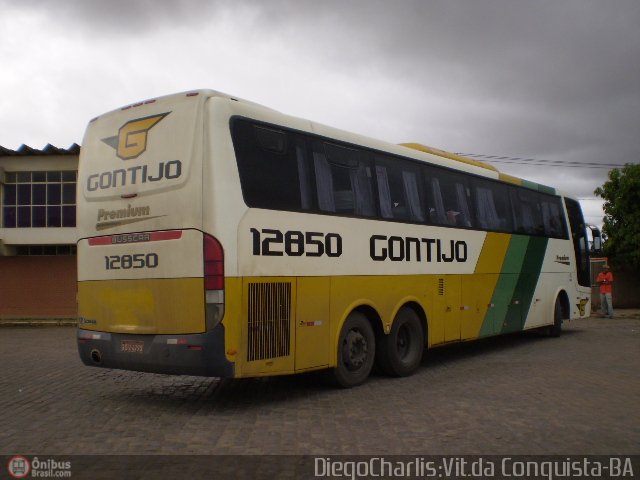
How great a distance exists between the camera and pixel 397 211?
33.7 ft

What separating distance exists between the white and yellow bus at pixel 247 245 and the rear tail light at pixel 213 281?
1 cm

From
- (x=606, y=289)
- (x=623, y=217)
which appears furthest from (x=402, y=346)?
(x=623, y=217)

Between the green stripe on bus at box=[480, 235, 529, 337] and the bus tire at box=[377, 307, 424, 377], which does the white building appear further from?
the bus tire at box=[377, 307, 424, 377]

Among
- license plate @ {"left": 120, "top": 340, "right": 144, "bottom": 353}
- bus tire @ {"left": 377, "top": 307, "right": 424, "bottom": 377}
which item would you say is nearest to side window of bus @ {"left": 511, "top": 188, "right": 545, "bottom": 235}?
bus tire @ {"left": 377, "top": 307, "right": 424, "bottom": 377}

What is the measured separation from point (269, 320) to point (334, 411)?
50.1 inches

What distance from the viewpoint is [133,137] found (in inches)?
322

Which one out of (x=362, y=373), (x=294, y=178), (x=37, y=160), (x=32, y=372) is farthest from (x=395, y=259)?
(x=37, y=160)

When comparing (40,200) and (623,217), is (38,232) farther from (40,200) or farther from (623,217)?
(623,217)

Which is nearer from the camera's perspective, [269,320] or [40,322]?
[269,320]

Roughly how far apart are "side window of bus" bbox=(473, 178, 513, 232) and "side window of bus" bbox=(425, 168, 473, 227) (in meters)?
0.37

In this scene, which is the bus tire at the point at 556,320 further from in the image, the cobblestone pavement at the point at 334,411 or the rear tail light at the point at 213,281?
the rear tail light at the point at 213,281

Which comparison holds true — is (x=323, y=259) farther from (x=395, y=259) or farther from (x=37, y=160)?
(x=37, y=160)

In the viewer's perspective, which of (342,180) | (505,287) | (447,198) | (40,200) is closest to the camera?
(342,180)

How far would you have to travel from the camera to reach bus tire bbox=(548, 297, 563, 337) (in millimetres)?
16156
